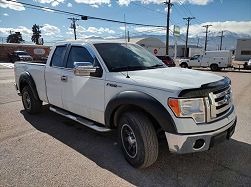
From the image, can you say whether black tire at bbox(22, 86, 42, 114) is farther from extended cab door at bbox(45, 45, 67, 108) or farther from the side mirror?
the side mirror

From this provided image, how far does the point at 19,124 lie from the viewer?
550cm

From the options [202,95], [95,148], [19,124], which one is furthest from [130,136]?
[19,124]

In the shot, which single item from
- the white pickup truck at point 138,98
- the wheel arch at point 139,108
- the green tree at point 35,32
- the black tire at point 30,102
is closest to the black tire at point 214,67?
A: the white pickup truck at point 138,98

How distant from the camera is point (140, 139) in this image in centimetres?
324

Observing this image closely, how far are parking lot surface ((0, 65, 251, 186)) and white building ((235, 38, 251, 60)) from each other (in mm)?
60104

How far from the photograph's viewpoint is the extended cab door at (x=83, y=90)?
3.90 metres

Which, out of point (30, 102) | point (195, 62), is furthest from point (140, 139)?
point (195, 62)

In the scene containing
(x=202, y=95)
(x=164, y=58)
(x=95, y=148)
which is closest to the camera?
(x=202, y=95)

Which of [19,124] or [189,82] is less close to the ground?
[189,82]

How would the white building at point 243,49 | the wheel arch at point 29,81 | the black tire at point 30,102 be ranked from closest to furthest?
the wheel arch at point 29,81 < the black tire at point 30,102 < the white building at point 243,49

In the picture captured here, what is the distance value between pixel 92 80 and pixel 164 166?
5.64 feet

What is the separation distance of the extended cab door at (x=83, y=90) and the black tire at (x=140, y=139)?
584 mm

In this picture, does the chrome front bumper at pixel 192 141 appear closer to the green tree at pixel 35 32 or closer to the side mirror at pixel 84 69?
the side mirror at pixel 84 69

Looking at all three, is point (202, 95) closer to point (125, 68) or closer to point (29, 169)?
point (125, 68)
